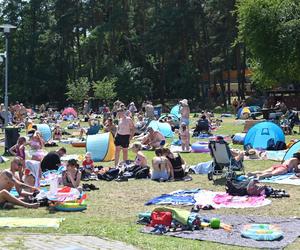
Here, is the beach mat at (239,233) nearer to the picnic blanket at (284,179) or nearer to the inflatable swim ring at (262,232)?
the inflatable swim ring at (262,232)

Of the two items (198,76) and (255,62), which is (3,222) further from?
(198,76)

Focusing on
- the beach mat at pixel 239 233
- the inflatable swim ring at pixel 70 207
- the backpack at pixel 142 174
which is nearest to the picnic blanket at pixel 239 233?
the beach mat at pixel 239 233

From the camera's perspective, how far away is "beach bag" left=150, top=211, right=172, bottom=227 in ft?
27.7

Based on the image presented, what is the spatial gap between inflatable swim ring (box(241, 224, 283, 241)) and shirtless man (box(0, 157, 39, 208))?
13.4 ft

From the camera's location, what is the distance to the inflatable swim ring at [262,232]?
303 inches

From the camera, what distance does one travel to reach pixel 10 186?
1066 cm

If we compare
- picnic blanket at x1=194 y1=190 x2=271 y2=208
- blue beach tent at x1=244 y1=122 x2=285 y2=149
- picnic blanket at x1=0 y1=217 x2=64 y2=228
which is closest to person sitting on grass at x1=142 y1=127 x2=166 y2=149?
blue beach tent at x1=244 y1=122 x2=285 y2=149

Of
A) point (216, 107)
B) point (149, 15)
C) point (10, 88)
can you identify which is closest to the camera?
point (216, 107)

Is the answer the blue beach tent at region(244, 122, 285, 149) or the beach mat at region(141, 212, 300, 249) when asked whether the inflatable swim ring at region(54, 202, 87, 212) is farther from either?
the blue beach tent at region(244, 122, 285, 149)

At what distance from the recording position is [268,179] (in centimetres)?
1314

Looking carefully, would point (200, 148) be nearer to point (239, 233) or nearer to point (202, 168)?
point (202, 168)

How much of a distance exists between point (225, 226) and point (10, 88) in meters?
57.0

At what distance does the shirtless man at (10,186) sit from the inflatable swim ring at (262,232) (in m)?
4.07

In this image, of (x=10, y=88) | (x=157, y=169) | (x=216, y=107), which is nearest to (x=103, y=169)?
(x=157, y=169)
